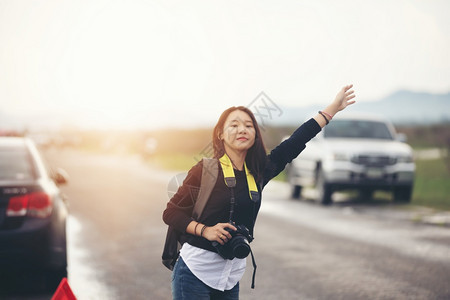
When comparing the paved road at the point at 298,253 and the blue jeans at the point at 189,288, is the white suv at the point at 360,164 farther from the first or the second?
the blue jeans at the point at 189,288

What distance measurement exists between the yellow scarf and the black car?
3.49 m

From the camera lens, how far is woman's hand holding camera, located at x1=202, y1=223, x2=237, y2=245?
309cm

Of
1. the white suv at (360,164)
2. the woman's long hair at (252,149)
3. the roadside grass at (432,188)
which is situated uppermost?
the woman's long hair at (252,149)

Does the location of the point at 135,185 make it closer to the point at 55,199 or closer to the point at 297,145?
the point at 55,199

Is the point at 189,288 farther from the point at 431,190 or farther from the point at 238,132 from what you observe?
the point at 431,190

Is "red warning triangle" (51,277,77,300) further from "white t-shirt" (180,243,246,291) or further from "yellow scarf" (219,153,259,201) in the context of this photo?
"yellow scarf" (219,153,259,201)

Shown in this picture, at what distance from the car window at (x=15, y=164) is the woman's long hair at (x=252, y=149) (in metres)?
3.83

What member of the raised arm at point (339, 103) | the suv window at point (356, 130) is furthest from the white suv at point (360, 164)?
the raised arm at point (339, 103)

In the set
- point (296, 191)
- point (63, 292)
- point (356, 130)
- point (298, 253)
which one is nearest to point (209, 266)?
point (63, 292)

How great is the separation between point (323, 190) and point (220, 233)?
12426 millimetres

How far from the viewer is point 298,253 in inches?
347

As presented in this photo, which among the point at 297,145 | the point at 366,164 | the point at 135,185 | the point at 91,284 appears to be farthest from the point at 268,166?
the point at 135,185

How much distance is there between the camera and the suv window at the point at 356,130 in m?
16.3

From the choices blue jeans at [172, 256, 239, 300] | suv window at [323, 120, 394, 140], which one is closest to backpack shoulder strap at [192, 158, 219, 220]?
blue jeans at [172, 256, 239, 300]
